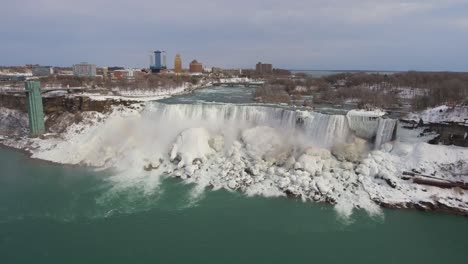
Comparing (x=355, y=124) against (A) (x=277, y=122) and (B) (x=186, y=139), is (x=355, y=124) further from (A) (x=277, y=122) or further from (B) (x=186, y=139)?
(B) (x=186, y=139)

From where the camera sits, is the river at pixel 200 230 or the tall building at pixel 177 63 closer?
the river at pixel 200 230

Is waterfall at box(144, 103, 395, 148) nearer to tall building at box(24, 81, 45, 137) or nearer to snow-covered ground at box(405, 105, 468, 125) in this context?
snow-covered ground at box(405, 105, 468, 125)

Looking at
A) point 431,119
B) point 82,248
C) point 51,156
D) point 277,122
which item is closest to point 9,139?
point 51,156

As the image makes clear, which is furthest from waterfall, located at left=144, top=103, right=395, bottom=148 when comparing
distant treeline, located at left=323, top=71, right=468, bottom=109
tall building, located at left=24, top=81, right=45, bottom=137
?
A: tall building, located at left=24, top=81, right=45, bottom=137

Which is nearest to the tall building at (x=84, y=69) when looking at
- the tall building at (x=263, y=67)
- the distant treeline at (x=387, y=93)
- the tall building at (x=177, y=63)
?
the tall building at (x=177, y=63)

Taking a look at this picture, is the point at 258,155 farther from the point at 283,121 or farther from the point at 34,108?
the point at 34,108

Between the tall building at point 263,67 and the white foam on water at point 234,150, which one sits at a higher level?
the tall building at point 263,67

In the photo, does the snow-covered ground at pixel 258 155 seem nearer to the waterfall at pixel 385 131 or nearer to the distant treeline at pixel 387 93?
the waterfall at pixel 385 131
